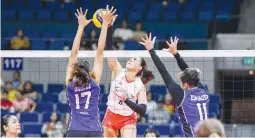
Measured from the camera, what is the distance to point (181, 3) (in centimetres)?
2309

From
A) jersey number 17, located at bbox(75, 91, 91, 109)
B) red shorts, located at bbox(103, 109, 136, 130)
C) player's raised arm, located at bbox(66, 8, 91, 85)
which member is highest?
player's raised arm, located at bbox(66, 8, 91, 85)

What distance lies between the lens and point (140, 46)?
2081 centimetres

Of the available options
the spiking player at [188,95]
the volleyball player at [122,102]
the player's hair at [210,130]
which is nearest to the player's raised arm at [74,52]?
the spiking player at [188,95]

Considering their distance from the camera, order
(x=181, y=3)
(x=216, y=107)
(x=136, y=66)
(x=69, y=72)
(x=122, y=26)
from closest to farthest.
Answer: (x=69, y=72), (x=136, y=66), (x=216, y=107), (x=122, y=26), (x=181, y=3)

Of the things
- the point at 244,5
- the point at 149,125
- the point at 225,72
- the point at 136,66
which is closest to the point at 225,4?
the point at 244,5

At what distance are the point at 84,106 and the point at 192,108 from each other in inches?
50.6

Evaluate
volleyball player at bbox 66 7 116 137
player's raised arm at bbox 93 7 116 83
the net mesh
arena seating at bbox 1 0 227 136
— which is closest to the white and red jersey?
Answer: player's raised arm at bbox 93 7 116 83

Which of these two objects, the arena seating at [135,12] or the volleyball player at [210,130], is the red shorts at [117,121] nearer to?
the volleyball player at [210,130]

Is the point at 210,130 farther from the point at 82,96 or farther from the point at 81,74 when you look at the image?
the point at 82,96

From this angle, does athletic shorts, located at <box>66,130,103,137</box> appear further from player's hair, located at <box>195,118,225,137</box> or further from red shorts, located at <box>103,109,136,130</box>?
player's hair, located at <box>195,118,225,137</box>

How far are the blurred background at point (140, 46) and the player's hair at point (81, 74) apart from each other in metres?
7.21

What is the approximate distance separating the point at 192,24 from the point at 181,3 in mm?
929

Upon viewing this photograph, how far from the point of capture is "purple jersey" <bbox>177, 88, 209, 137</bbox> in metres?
9.45

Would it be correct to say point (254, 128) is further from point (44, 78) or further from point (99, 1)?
point (99, 1)
